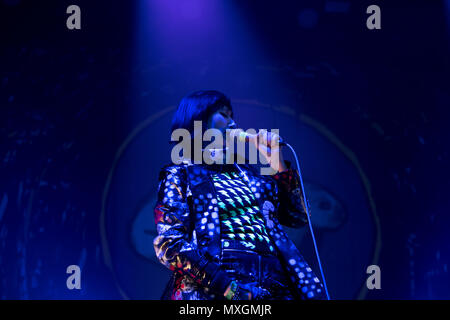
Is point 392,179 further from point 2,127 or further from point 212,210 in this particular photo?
point 2,127

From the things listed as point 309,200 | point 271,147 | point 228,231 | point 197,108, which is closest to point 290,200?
point 271,147

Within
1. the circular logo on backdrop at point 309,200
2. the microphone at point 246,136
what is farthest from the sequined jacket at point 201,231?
the circular logo on backdrop at point 309,200

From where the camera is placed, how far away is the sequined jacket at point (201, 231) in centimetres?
116

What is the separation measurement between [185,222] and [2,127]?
1.38 m

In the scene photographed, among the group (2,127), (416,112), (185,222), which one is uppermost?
(416,112)

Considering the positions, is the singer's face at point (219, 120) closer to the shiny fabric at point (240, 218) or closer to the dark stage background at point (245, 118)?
the shiny fabric at point (240, 218)

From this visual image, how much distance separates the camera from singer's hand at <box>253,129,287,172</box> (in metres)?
1.49

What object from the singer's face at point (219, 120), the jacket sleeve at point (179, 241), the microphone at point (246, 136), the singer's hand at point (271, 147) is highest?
the singer's face at point (219, 120)

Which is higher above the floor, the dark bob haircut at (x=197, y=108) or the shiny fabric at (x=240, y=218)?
the dark bob haircut at (x=197, y=108)

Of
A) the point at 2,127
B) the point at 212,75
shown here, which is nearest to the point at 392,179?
the point at 212,75

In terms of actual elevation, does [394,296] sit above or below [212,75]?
below

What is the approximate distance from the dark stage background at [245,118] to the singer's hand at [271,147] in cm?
94

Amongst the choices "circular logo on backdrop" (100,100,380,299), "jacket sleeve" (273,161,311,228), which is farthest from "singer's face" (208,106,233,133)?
"circular logo on backdrop" (100,100,380,299)

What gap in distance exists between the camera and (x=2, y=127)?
2133 millimetres
